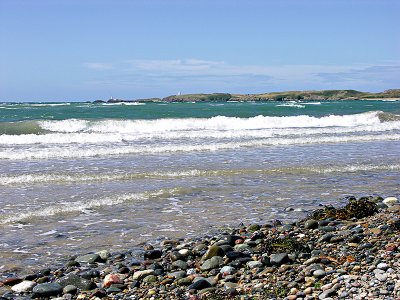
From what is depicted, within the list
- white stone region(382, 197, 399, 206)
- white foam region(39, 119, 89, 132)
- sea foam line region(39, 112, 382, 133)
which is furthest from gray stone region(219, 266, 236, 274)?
white foam region(39, 119, 89, 132)

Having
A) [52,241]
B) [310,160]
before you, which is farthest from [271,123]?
[52,241]

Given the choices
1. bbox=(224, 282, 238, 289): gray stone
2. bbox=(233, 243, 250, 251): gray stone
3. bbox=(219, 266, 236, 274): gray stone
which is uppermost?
bbox=(233, 243, 250, 251): gray stone

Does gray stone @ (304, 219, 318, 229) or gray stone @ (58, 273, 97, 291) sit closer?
gray stone @ (58, 273, 97, 291)

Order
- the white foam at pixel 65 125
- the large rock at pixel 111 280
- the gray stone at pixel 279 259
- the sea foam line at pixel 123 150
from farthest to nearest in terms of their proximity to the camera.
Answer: the white foam at pixel 65 125
the sea foam line at pixel 123 150
the gray stone at pixel 279 259
the large rock at pixel 111 280

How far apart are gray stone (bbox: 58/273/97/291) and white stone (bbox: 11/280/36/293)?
0.29m

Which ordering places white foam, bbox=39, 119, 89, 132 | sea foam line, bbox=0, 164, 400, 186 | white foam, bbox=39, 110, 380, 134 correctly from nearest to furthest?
sea foam line, bbox=0, 164, 400, 186 → white foam, bbox=39, 119, 89, 132 → white foam, bbox=39, 110, 380, 134

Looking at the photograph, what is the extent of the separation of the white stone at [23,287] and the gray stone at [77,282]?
0.29 m

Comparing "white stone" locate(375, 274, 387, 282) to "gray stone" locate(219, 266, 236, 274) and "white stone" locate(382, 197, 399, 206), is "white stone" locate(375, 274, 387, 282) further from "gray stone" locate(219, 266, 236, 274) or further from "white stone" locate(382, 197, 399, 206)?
"white stone" locate(382, 197, 399, 206)

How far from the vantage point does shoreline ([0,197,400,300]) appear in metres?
4.94

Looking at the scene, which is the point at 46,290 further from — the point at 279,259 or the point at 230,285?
the point at 279,259

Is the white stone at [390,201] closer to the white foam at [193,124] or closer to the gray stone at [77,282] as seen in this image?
the gray stone at [77,282]

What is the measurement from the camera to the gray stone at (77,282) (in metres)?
5.41

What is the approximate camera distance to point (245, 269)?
5801 mm

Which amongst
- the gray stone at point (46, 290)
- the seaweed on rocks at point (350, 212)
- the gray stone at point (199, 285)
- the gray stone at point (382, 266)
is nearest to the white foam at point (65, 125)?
the seaweed on rocks at point (350, 212)
